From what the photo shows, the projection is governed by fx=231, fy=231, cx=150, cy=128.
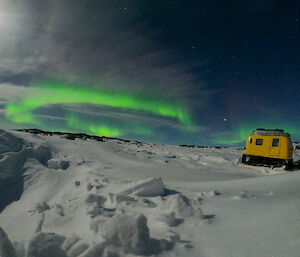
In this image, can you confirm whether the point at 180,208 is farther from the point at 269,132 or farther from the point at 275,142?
the point at 269,132

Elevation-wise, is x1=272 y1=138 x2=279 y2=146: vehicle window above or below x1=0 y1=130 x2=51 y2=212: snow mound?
above

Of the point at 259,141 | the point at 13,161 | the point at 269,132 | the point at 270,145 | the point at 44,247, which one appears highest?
the point at 269,132

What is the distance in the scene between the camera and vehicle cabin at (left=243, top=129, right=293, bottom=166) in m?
10.9

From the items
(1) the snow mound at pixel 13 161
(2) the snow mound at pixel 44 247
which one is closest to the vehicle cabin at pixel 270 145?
(1) the snow mound at pixel 13 161

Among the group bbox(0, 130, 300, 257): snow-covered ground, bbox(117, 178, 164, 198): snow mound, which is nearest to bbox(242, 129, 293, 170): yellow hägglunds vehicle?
→ bbox(0, 130, 300, 257): snow-covered ground

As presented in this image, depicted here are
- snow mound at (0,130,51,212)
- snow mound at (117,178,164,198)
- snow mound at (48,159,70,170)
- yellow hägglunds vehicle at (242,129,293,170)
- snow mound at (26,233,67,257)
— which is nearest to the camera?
snow mound at (26,233,67,257)

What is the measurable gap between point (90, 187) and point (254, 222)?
3.07 metres

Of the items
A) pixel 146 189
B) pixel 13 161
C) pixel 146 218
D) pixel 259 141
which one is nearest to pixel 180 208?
pixel 146 218

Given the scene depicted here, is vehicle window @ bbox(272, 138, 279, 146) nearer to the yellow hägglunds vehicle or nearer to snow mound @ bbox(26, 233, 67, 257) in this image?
the yellow hägglunds vehicle

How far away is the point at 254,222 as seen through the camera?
263cm

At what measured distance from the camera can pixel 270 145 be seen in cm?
1124

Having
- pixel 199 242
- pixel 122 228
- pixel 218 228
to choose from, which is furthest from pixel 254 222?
pixel 122 228

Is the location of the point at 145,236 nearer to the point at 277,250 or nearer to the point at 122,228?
the point at 122,228

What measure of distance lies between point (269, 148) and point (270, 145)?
0.52 feet
